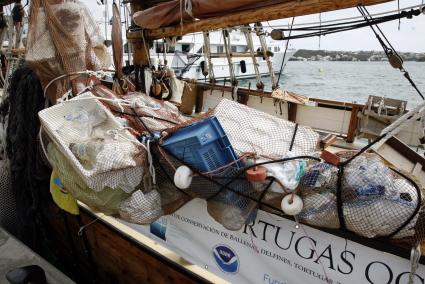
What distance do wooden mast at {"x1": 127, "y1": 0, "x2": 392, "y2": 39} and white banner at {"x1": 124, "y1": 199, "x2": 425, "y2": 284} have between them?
1.76 m

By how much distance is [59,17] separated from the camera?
3252 mm

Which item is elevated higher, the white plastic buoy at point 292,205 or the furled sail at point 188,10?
the furled sail at point 188,10

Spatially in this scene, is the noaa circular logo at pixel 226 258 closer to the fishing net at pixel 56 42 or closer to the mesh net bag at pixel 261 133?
the mesh net bag at pixel 261 133

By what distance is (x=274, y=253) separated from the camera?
6.64 ft

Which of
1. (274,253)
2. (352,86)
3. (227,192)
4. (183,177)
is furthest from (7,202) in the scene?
(352,86)

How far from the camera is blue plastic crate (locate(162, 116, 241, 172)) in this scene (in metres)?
1.80

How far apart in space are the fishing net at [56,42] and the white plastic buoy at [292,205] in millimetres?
2584

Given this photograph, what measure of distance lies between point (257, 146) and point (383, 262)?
3.07ft

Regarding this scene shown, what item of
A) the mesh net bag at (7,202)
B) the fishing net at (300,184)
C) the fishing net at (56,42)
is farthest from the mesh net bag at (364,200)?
the mesh net bag at (7,202)

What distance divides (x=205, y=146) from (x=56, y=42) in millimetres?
2317

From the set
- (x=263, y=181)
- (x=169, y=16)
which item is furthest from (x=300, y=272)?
(x=169, y=16)

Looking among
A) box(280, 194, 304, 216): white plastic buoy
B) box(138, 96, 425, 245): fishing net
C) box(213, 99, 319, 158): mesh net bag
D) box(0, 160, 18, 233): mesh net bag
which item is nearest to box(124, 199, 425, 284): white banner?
box(138, 96, 425, 245): fishing net

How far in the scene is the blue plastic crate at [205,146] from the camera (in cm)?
180

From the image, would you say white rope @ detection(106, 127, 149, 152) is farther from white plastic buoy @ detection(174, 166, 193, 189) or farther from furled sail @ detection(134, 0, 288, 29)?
furled sail @ detection(134, 0, 288, 29)
